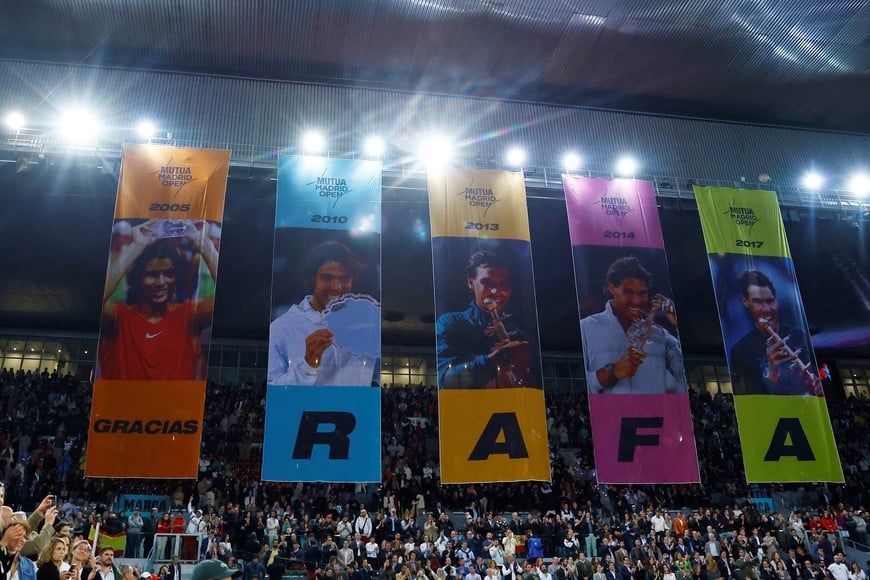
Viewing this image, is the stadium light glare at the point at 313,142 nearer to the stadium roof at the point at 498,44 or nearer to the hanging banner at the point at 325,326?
the stadium roof at the point at 498,44

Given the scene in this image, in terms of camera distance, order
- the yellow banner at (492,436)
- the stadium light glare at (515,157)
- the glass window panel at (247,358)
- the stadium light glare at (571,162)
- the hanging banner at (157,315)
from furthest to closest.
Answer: the glass window panel at (247,358)
the stadium light glare at (571,162)
the stadium light glare at (515,157)
the yellow banner at (492,436)
the hanging banner at (157,315)

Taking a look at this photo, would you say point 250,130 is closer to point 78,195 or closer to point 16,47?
point 78,195

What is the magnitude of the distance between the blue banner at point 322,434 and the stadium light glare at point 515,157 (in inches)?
410

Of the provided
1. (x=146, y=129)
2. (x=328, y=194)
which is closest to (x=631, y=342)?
(x=328, y=194)

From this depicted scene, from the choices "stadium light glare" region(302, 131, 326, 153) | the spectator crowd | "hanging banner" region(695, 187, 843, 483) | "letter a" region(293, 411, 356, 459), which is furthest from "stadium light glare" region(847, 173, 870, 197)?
"letter a" region(293, 411, 356, 459)

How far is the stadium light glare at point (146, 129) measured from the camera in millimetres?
20609

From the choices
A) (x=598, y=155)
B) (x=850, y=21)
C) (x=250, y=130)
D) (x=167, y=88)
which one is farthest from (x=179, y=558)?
(x=850, y=21)

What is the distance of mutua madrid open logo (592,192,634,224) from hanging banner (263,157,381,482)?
598cm

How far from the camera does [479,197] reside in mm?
17953

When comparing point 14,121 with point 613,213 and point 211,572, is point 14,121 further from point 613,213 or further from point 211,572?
point 211,572

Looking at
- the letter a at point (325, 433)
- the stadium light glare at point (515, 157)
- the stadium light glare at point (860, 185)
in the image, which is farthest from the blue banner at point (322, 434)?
the stadium light glare at point (860, 185)

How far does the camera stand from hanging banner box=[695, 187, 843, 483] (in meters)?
15.4

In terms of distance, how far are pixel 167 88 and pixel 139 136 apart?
2.17m

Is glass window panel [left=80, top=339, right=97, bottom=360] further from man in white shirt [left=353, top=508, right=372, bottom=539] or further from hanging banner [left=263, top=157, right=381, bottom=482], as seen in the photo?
hanging banner [left=263, top=157, right=381, bottom=482]
